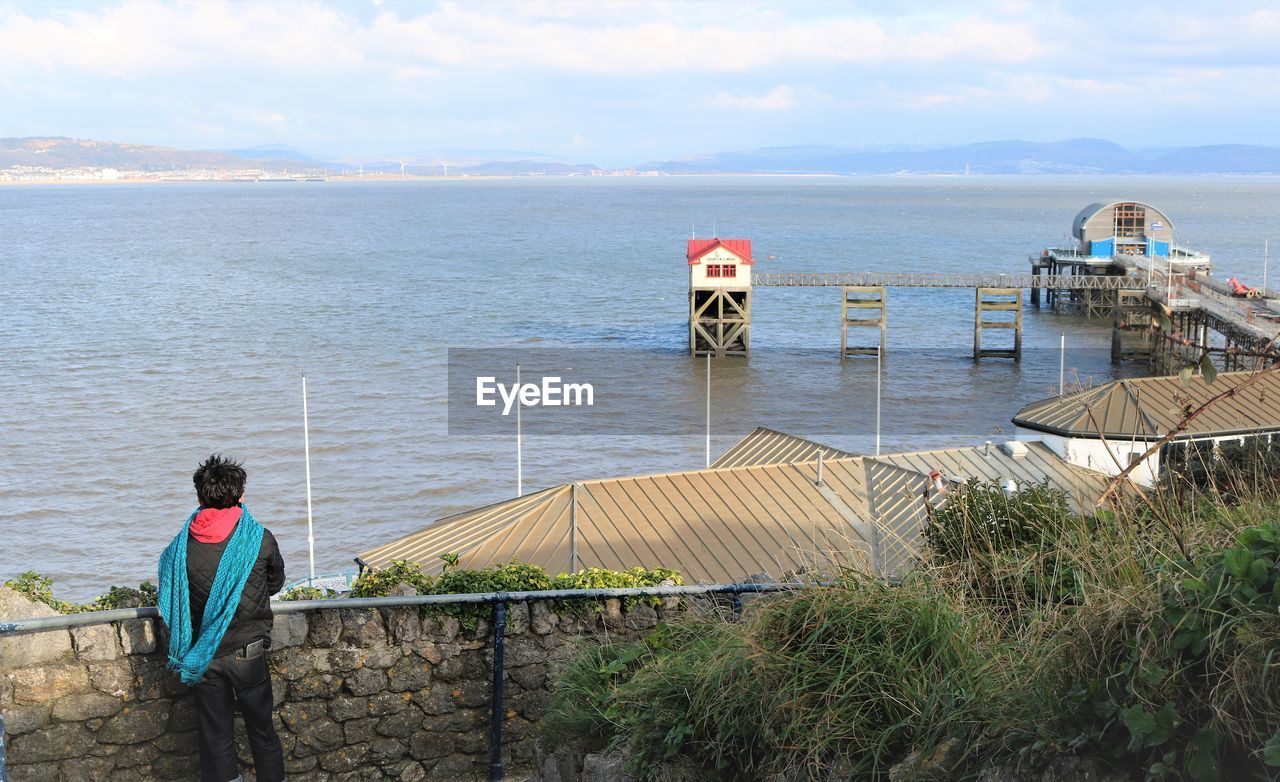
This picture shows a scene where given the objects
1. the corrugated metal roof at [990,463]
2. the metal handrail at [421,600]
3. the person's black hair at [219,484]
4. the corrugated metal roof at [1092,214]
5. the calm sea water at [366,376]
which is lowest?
the calm sea water at [366,376]

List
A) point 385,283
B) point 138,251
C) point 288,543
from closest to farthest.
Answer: point 288,543 → point 385,283 → point 138,251

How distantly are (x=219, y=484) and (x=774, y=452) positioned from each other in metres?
16.7

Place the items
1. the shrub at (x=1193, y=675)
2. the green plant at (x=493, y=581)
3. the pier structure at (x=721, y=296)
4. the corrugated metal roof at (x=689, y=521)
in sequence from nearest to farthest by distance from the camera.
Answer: the shrub at (x=1193, y=675)
the green plant at (x=493, y=581)
the corrugated metal roof at (x=689, y=521)
the pier structure at (x=721, y=296)

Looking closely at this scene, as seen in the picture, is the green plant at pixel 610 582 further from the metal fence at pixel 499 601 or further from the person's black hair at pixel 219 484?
the person's black hair at pixel 219 484

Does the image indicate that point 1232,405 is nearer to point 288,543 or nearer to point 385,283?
point 288,543

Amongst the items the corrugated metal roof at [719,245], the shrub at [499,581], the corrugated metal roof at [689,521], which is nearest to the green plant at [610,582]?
the shrub at [499,581]

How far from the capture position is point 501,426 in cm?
4159

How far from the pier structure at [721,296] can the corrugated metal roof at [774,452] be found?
3557 centimetres

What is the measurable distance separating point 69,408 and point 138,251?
3057 inches

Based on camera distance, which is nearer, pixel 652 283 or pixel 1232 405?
pixel 1232 405

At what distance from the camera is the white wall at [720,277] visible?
60156 mm

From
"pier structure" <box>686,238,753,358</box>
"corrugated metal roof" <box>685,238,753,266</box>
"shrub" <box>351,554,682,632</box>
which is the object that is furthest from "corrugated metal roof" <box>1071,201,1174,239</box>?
"shrub" <box>351,554,682,632</box>

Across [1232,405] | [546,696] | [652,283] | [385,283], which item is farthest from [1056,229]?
[546,696]

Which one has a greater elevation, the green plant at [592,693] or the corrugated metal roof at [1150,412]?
the green plant at [592,693]
